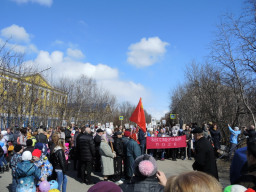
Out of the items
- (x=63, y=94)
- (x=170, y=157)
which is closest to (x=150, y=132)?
(x=170, y=157)

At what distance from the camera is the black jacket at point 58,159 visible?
629cm

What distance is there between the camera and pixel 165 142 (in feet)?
44.3

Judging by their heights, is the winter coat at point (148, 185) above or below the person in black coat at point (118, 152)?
above

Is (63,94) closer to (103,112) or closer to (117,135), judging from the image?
(103,112)

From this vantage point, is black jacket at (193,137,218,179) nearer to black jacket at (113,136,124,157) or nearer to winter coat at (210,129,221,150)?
black jacket at (113,136,124,157)

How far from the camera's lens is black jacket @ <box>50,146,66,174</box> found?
6.29 meters

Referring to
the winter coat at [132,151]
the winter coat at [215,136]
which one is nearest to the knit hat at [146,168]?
the winter coat at [132,151]

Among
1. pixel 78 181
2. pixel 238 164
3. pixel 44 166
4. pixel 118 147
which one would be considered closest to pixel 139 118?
pixel 118 147

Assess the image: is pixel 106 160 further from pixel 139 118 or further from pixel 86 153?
pixel 139 118

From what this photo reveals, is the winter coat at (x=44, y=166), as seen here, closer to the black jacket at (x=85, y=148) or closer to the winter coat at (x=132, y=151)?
the black jacket at (x=85, y=148)

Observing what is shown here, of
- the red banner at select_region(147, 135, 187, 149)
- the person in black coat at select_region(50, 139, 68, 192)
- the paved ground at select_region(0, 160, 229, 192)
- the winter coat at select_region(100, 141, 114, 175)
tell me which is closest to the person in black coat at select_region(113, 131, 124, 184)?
the paved ground at select_region(0, 160, 229, 192)

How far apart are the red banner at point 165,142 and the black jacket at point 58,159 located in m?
7.56

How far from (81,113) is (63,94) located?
15.4ft

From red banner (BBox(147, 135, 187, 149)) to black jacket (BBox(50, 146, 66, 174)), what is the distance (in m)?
7.56
